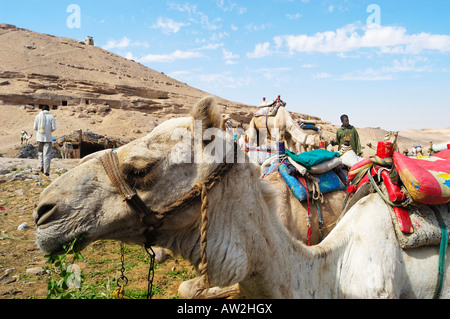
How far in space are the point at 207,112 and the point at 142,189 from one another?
22.1 inches

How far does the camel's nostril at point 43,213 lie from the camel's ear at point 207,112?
91cm

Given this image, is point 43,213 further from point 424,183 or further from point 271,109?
point 271,109

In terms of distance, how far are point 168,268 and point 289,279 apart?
344 centimetres

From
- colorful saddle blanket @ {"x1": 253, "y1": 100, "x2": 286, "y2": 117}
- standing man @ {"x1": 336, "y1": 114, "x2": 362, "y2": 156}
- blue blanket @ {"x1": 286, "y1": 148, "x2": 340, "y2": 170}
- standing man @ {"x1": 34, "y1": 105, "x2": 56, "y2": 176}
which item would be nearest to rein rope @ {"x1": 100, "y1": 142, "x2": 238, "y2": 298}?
blue blanket @ {"x1": 286, "y1": 148, "x2": 340, "y2": 170}

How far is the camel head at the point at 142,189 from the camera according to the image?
168 cm

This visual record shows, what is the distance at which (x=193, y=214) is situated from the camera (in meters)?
1.78

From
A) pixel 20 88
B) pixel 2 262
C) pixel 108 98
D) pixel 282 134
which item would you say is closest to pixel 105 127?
pixel 108 98

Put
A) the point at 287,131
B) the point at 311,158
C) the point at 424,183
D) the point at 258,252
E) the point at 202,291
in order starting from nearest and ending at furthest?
the point at 258,252 → the point at 424,183 → the point at 202,291 → the point at 311,158 → the point at 287,131

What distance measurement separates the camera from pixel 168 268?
5047mm

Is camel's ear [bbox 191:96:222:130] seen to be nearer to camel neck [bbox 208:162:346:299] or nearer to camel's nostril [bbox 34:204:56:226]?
camel neck [bbox 208:162:346:299]

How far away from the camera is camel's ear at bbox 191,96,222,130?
1801 mm

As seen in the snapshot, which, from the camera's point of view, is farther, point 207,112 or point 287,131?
point 287,131

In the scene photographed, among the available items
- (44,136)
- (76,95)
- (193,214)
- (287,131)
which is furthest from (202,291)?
(76,95)
